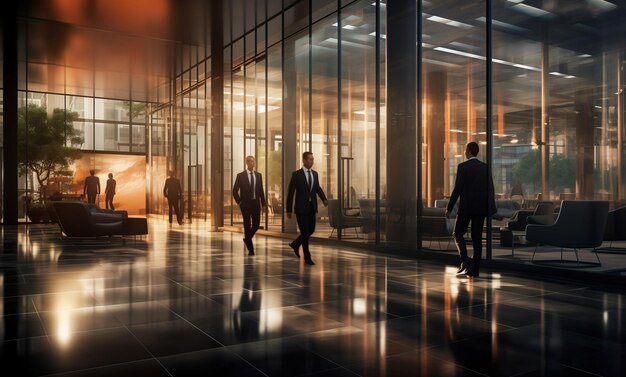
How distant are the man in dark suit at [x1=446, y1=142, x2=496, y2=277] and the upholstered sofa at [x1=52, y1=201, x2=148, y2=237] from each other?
27.7 ft

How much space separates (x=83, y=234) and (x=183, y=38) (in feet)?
23.2

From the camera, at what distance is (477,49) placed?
341 inches

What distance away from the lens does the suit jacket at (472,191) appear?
7.14 meters

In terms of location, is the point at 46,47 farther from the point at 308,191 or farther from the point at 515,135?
the point at 515,135

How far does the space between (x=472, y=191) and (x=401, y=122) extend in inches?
128

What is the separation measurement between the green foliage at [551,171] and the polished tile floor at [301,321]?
177 centimetres

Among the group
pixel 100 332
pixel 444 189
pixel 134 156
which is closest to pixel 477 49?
pixel 444 189

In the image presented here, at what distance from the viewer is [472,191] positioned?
23.6ft

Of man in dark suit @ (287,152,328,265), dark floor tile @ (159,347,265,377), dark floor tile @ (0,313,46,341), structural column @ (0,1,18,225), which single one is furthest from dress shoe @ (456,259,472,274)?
structural column @ (0,1,18,225)

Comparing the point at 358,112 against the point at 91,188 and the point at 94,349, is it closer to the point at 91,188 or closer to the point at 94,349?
the point at 94,349

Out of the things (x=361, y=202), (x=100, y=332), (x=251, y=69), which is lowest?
(x=100, y=332)

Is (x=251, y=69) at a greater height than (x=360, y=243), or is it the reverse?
(x=251, y=69)

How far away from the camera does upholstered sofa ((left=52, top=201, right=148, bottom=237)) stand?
12102 millimetres

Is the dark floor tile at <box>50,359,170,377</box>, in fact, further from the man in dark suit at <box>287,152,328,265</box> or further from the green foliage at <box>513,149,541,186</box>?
the green foliage at <box>513,149,541,186</box>
